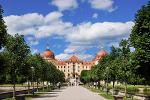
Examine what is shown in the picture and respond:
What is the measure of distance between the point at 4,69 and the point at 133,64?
38.6 feet

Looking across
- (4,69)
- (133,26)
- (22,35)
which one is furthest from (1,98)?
(133,26)

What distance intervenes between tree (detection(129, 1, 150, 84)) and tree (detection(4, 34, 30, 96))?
14036 millimetres

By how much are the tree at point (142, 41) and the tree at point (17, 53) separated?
46.0 ft

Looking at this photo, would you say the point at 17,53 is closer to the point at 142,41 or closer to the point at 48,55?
the point at 142,41

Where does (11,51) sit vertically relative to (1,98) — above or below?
above

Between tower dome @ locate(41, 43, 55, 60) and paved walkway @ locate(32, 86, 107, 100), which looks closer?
paved walkway @ locate(32, 86, 107, 100)

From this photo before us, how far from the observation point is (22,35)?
87.9 ft

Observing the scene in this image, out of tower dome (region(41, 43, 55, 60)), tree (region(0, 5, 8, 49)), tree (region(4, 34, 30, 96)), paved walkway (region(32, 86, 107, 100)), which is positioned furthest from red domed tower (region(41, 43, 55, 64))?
tree (region(0, 5, 8, 49))

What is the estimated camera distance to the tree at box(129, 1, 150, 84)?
17109 millimetres

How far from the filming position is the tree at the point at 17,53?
2541 centimetres

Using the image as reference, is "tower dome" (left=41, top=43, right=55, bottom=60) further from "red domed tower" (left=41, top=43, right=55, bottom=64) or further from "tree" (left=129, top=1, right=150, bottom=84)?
"tree" (left=129, top=1, right=150, bottom=84)

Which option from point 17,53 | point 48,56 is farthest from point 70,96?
point 48,56

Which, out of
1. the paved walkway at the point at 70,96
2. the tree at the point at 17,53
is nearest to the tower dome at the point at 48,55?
the paved walkway at the point at 70,96

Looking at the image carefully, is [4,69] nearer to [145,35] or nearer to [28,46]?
[28,46]
